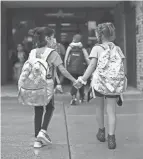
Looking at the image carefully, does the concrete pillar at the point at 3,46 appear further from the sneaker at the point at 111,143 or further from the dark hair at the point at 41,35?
the sneaker at the point at 111,143

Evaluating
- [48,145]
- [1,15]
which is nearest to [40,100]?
[48,145]

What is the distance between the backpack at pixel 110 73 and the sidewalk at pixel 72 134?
857mm

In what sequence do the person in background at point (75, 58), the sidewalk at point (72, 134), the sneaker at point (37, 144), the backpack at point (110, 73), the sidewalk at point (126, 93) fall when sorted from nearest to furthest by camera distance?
the sidewalk at point (72, 134), the backpack at point (110, 73), the sneaker at point (37, 144), the person in background at point (75, 58), the sidewalk at point (126, 93)

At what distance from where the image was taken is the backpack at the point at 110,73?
5238mm

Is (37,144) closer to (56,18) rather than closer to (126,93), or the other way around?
(126,93)

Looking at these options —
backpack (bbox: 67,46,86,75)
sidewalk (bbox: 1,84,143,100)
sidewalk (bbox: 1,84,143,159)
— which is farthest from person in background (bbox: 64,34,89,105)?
sidewalk (bbox: 1,84,143,100)

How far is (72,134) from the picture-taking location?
20.4ft

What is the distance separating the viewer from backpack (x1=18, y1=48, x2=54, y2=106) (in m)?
5.28

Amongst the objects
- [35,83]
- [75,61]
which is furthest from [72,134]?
[75,61]

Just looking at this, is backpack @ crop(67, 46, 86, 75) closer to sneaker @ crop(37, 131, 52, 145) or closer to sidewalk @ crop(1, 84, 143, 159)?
sidewalk @ crop(1, 84, 143, 159)

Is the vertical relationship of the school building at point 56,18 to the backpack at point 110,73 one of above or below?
above

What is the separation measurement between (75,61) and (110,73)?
4.27m

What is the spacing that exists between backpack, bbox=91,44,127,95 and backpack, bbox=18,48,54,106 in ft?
2.45

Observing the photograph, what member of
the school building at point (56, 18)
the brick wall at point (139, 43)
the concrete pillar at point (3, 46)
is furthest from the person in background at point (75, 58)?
the concrete pillar at point (3, 46)
